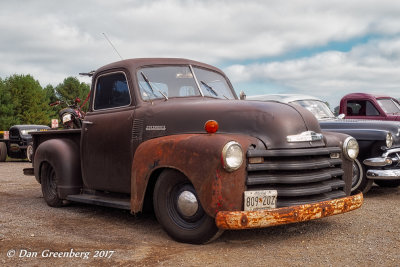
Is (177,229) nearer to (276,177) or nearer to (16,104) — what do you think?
(276,177)

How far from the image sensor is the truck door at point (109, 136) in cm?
516

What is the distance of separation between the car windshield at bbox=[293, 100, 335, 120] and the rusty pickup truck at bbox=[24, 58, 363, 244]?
3.33m

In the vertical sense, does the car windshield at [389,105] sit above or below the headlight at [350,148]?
above

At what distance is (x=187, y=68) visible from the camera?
18.4 feet

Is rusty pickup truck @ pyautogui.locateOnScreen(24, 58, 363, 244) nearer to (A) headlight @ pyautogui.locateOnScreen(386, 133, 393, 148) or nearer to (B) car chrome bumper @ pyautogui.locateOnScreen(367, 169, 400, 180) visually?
(B) car chrome bumper @ pyautogui.locateOnScreen(367, 169, 400, 180)

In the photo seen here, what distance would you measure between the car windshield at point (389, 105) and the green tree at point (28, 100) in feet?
180

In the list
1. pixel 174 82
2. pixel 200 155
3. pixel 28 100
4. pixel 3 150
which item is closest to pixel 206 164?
pixel 200 155

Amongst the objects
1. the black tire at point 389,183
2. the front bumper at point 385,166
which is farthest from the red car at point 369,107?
the front bumper at point 385,166

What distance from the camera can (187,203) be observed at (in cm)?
421

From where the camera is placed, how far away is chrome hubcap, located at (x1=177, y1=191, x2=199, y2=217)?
13.7ft

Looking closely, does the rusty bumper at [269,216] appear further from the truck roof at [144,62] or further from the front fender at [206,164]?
the truck roof at [144,62]

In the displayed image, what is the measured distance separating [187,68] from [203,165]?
194cm

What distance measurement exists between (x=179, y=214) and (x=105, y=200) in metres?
1.27

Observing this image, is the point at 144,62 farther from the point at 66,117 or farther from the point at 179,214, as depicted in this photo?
the point at 66,117
